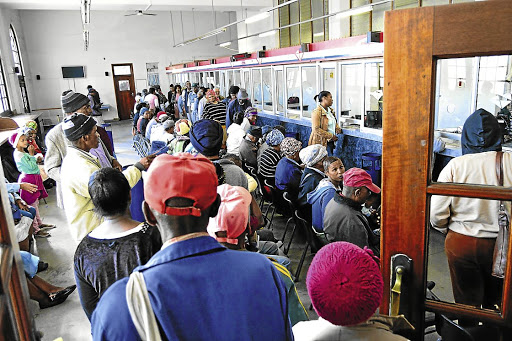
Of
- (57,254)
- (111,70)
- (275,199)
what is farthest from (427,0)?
(111,70)

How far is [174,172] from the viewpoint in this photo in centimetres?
100

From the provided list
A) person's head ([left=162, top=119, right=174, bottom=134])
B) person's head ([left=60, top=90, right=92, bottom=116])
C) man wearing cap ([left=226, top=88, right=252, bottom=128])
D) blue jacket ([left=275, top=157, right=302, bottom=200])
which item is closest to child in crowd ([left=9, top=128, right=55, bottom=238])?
person's head ([left=162, top=119, right=174, bottom=134])

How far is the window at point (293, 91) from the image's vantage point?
27.0ft

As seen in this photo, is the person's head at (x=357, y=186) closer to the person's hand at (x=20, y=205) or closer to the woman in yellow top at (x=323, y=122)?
the woman in yellow top at (x=323, y=122)

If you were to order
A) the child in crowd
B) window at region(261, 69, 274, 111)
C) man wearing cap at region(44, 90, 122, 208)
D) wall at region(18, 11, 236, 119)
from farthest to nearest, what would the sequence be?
wall at region(18, 11, 236, 119), window at region(261, 69, 274, 111), the child in crowd, man wearing cap at region(44, 90, 122, 208)

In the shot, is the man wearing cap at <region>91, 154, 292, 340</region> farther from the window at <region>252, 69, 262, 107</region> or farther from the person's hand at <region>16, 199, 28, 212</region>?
the window at <region>252, 69, 262, 107</region>

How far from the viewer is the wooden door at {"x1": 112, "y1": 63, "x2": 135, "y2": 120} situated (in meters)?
17.9

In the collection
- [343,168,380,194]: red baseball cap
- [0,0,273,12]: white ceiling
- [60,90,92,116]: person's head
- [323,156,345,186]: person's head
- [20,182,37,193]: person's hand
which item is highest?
[0,0,273,12]: white ceiling

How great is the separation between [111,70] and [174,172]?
18501 mm

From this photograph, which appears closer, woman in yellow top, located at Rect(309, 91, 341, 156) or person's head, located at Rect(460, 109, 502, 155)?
person's head, located at Rect(460, 109, 502, 155)

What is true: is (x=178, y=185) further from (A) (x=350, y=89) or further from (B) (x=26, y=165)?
(A) (x=350, y=89)

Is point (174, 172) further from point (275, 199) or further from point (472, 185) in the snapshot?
point (275, 199)

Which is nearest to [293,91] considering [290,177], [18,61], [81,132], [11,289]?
[290,177]

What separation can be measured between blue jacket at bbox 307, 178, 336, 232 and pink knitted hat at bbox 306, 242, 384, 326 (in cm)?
184
